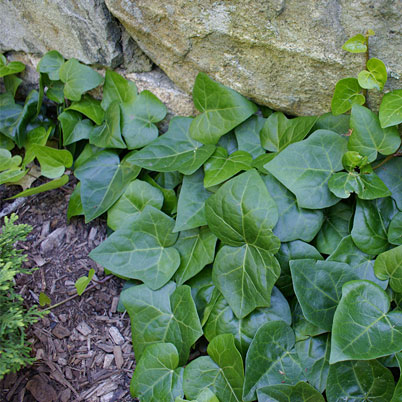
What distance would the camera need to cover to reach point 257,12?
1.48 m

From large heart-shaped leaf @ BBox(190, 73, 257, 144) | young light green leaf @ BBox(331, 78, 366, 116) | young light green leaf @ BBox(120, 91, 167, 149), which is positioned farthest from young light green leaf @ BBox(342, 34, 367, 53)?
young light green leaf @ BBox(120, 91, 167, 149)

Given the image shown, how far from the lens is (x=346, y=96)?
1457 millimetres

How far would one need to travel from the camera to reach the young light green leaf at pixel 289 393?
1.29 meters

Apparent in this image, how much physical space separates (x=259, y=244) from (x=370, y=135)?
0.56 meters

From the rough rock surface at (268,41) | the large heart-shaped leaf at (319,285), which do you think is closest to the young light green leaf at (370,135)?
the rough rock surface at (268,41)

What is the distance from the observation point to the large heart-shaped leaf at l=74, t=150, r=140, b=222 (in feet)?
6.09

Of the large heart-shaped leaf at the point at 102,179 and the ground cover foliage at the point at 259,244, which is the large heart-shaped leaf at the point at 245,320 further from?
the large heart-shaped leaf at the point at 102,179

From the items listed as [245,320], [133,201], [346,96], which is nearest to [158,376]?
[245,320]

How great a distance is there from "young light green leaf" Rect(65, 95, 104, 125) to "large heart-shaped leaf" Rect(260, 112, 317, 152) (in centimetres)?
83

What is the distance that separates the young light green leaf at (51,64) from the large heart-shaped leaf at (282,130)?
1078 mm

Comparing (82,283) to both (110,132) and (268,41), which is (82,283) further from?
(268,41)

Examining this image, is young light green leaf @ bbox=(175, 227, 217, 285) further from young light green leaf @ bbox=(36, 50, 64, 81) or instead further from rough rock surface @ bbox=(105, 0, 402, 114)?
young light green leaf @ bbox=(36, 50, 64, 81)

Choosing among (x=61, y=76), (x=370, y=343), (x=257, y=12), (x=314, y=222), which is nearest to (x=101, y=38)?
(x=61, y=76)

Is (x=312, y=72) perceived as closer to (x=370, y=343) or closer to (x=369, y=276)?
(x=369, y=276)
